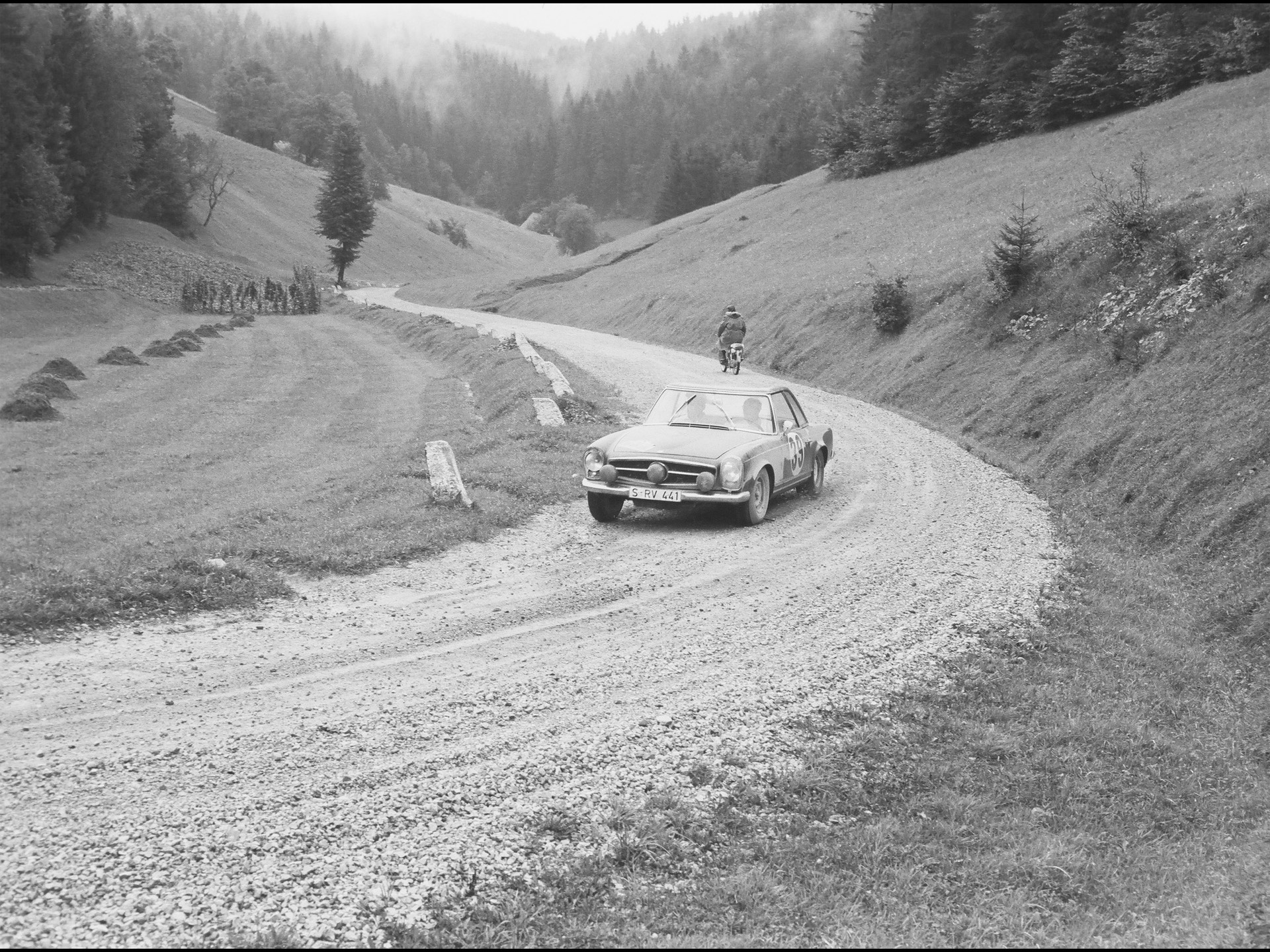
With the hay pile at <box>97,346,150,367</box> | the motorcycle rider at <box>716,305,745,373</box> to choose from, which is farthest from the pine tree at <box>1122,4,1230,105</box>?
the hay pile at <box>97,346,150,367</box>

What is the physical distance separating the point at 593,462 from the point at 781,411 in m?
3.28

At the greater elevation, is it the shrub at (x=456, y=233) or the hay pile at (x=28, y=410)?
the shrub at (x=456, y=233)

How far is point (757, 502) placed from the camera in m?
13.0

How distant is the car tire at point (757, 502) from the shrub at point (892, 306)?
16.1m

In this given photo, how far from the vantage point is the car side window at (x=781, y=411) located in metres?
14.1

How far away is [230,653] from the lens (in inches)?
301

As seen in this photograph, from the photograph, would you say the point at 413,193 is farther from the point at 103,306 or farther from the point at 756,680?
the point at 756,680

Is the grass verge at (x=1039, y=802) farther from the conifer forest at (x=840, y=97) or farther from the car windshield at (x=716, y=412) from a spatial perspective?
the conifer forest at (x=840, y=97)

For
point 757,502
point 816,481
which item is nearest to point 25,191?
point 816,481

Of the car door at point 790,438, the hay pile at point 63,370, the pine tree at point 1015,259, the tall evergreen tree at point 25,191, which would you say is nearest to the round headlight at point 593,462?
the car door at point 790,438

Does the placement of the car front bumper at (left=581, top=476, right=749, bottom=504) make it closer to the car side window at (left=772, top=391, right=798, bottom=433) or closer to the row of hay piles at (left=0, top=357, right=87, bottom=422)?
the car side window at (left=772, top=391, right=798, bottom=433)

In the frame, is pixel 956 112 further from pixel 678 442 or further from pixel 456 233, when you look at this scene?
pixel 456 233

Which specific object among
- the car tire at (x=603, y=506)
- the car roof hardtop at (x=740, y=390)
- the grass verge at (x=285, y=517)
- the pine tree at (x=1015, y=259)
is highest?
the pine tree at (x=1015, y=259)

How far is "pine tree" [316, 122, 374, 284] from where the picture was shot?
86.1 meters
